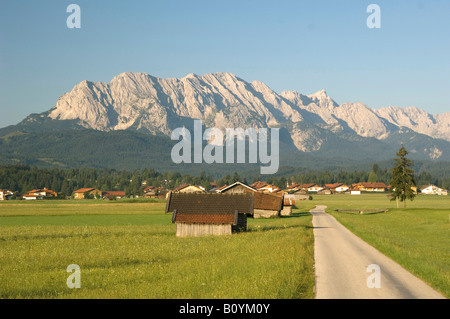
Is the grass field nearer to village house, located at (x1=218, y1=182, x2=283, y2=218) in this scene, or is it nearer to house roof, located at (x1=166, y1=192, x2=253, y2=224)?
house roof, located at (x1=166, y1=192, x2=253, y2=224)

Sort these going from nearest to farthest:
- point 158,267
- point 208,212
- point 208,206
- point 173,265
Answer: point 158,267 → point 173,265 → point 208,212 → point 208,206

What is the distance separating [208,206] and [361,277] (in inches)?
1235

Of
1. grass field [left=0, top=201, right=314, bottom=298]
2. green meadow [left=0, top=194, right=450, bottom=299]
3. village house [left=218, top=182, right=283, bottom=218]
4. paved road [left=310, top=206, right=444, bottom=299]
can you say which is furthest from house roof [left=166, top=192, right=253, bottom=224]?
village house [left=218, top=182, right=283, bottom=218]

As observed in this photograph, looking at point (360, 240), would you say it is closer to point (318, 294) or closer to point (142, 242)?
point (142, 242)

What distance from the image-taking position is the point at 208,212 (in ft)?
184

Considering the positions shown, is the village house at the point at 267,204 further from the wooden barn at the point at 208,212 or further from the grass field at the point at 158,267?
the grass field at the point at 158,267

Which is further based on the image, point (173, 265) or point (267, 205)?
point (267, 205)

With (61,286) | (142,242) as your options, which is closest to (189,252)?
(142,242)

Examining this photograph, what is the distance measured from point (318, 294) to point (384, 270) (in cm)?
852

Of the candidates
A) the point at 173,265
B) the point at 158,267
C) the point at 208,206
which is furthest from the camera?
the point at 208,206

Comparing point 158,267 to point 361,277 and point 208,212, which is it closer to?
point 361,277

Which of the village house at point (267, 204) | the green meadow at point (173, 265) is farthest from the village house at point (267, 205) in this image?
the green meadow at point (173, 265)

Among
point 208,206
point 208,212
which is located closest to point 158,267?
point 208,212

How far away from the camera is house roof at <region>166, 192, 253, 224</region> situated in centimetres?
5553
